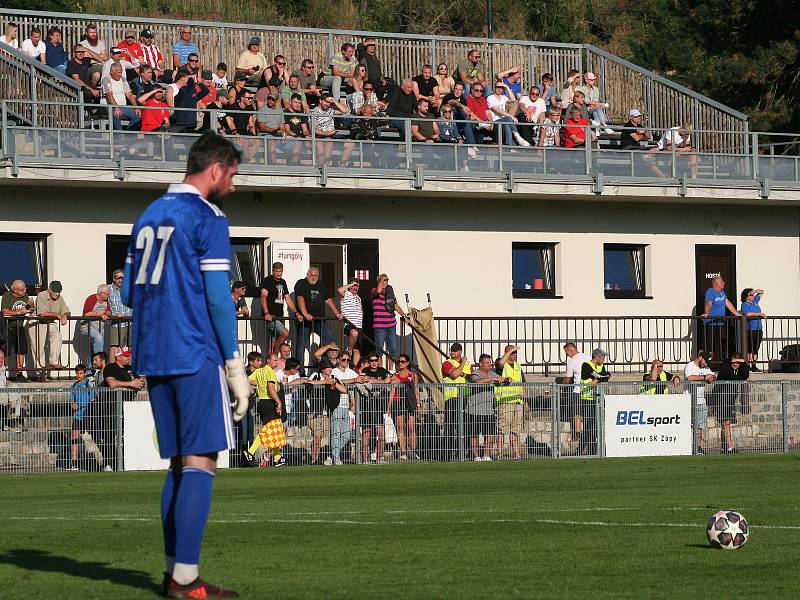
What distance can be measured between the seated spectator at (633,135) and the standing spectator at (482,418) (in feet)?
31.3

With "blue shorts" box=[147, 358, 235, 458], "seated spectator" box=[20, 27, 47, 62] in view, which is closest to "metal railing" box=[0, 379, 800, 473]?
"seated spectator" box=[20, 27, 47, 62]

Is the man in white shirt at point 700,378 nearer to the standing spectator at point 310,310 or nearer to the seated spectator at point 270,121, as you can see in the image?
the standing spectator at point 310,310

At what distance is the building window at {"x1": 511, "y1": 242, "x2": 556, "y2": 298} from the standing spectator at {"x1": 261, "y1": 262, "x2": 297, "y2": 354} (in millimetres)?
5987

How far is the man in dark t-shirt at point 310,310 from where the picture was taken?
25328 millimetres

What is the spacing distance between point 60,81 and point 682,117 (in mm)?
14069

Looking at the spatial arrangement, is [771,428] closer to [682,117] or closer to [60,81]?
[682,117]

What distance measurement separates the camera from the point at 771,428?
23.4 m

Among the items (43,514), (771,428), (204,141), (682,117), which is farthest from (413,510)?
(682,117)

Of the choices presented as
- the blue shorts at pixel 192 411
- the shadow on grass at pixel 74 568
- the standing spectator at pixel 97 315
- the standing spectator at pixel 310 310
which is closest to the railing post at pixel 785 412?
the standing spectator at pixel 310 310

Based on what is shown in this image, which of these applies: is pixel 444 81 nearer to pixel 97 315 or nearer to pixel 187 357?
pixel 97 315

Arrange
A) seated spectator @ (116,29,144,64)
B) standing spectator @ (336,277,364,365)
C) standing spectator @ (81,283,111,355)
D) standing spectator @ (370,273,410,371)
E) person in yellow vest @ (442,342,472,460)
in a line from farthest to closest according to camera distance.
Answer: seated spectator @ (116,29,144,64) → standing spectator @ (370,273,410,371) → standing spectator @ (336,277,364,365) → standing spectator @ (81,283,111,355) → person in yellow vest @ (442,342,472,460)

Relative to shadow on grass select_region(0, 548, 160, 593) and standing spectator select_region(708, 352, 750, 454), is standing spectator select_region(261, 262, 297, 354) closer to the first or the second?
standing spectator select_region(708, 352, 750, 454)

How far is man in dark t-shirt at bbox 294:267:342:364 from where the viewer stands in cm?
2533

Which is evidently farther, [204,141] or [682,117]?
[682,117]
